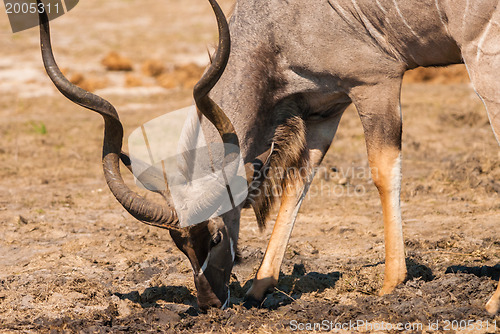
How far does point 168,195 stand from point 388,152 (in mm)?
1768

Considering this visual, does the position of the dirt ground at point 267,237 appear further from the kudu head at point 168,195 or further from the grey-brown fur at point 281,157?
the grey-brown fur at point 281,157

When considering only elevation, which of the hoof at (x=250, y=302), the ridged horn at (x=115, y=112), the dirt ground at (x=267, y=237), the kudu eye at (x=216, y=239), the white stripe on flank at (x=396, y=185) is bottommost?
the hoof at (x=250, y=302)

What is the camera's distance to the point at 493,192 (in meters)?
7.86

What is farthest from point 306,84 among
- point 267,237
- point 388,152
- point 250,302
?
point 267,237

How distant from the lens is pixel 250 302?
18.7 ft

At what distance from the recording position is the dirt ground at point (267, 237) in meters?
5.07

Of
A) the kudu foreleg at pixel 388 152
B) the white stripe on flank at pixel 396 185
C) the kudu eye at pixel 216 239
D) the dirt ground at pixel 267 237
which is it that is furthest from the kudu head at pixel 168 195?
the white stripe on flank at pixel 396 185

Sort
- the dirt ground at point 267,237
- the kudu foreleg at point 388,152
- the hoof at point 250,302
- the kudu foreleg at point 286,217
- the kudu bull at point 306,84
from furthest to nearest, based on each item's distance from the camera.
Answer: the kudu foreleg at point 286,217
the hoof at point 250,302
the kudu foreleg at point 388,152
the dirt ground at point 267,237
the kudu bull at point 306,84

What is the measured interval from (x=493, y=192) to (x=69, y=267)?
15.9 ft

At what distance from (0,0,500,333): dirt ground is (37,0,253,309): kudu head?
29cm

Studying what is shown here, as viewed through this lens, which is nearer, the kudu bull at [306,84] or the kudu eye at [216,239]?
the kudu bull at [306,84]

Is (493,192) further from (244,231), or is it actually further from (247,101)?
(247,101)

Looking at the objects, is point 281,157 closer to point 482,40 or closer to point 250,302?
point 250,302

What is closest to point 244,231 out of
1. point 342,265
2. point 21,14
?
point 342,265
